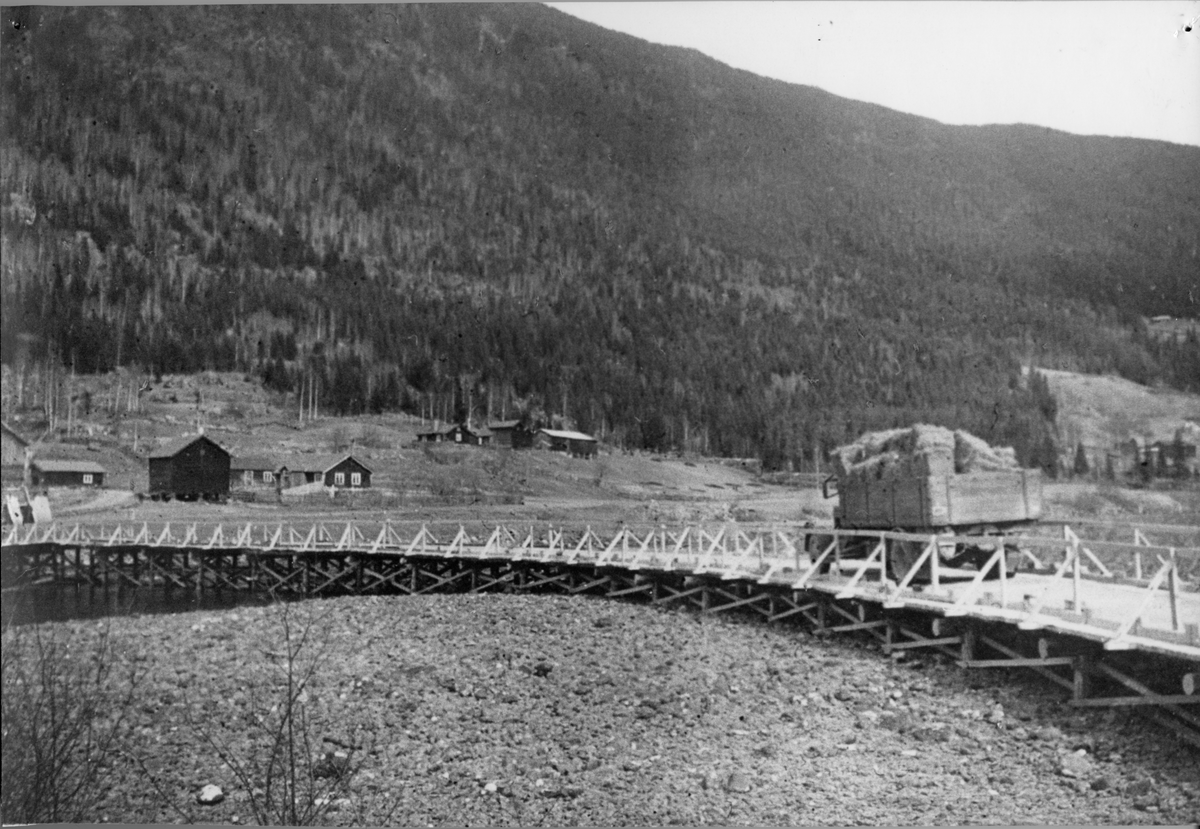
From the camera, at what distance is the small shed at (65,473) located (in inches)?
263

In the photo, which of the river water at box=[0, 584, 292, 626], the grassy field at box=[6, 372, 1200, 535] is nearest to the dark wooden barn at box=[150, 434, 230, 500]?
the grassy field at box=[6, 372, 1200, 535]

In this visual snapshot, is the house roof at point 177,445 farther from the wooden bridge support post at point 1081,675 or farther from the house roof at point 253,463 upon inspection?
the wooden bridge support post at point 1081,675

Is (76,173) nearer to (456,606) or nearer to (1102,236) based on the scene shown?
(456,606)

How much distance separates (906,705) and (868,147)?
17.1 feet

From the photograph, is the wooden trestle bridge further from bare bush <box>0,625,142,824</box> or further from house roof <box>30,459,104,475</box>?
bare bush <box>0,625,142,824</box>

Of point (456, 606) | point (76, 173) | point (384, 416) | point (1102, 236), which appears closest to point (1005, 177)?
point (1102, 236)

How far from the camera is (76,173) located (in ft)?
21.9

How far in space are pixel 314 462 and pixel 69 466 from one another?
→ 6.88 ft

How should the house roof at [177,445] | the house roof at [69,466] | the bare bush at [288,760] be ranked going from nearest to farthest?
the bare bush at [288,760] < the house roof at [69,466] < the house roof at [177,445]

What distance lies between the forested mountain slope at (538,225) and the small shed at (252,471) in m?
0.94

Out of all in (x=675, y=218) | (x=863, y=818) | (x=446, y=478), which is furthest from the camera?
(x=446, y=478)

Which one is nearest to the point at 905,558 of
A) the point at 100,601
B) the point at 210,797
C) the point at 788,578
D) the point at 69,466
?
the point at 788,578

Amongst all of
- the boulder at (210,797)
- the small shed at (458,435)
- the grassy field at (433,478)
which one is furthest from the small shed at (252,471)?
the boulder at (210,797)

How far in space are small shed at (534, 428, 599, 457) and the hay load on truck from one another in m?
2.86
